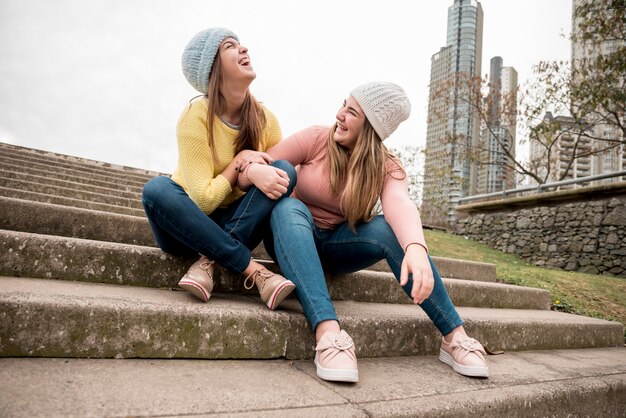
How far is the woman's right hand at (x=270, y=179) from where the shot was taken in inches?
63.1

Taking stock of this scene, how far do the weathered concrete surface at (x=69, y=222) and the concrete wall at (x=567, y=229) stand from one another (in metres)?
7.94

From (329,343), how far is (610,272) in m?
7.72

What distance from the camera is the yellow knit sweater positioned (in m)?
1.67

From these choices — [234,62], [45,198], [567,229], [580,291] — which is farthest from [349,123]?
[567,229]

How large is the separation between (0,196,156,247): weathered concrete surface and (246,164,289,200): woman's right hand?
0.99m

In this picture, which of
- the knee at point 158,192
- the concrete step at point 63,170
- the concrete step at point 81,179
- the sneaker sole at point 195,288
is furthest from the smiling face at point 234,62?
the concrete step at point 63,170

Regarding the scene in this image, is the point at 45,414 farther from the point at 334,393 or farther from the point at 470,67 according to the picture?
the point at 470,67

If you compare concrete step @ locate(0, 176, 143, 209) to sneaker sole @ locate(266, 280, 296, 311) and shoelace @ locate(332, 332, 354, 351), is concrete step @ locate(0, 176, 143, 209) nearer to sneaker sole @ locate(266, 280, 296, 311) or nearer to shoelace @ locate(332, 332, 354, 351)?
sneaker sole @ locate(266, 280, 296, 311)

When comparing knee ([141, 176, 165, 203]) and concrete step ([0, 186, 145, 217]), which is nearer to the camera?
knee ([141, 176, 165, 203])

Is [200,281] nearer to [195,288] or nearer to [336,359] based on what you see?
[195,288]

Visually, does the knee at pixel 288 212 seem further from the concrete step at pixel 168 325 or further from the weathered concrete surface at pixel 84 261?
the weathered concrete surface at pixel 84 261

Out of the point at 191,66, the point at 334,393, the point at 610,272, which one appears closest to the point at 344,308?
the point at 334,393

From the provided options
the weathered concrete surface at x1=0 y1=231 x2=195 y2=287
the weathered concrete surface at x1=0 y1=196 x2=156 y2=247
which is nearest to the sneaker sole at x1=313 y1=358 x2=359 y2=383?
the weathered concrete surface at x1=0 y1=231 x2=195 y2=287

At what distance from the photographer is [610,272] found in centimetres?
695
